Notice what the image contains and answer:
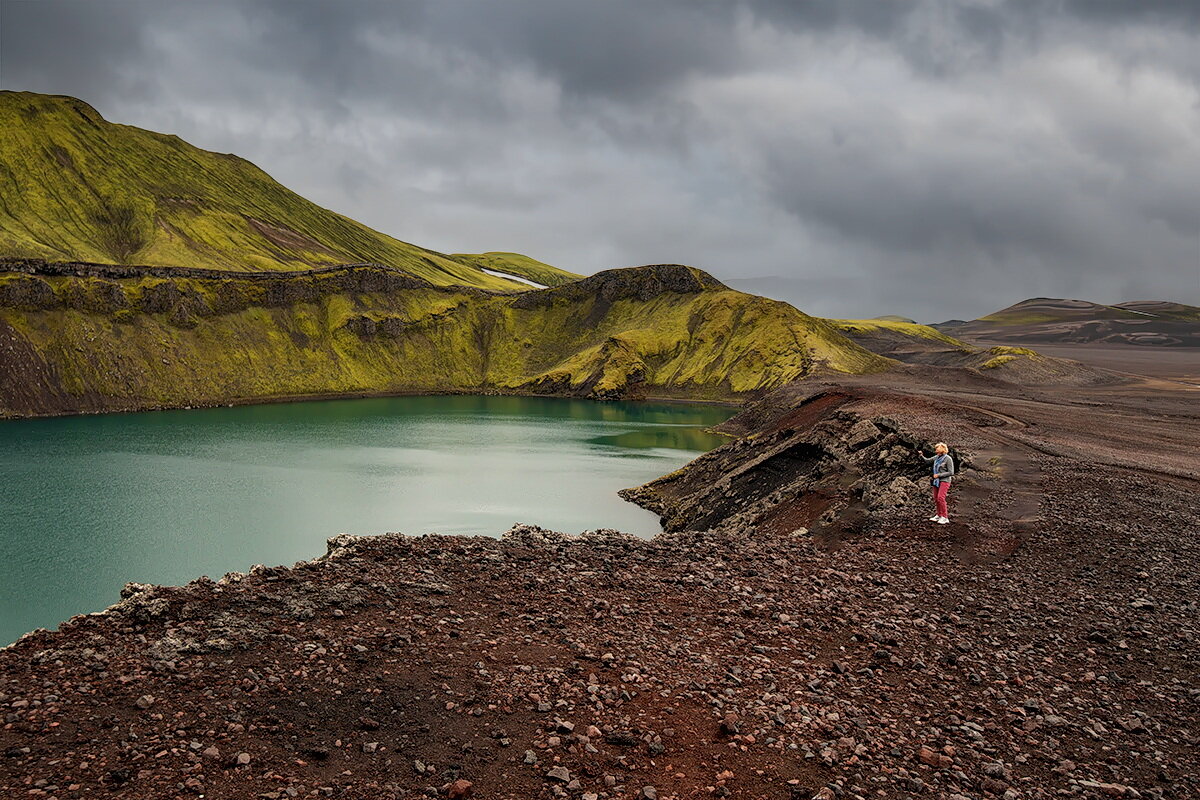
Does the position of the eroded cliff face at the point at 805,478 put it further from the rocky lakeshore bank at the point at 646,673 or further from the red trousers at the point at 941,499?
the rocky lakeshore bank at the point at 646,673

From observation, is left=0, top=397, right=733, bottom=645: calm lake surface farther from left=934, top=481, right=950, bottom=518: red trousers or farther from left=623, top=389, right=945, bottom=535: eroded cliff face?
left=934, top=481, right=950, bottom=518: red trousers

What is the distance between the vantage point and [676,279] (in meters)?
162

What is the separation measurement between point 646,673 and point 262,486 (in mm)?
48579

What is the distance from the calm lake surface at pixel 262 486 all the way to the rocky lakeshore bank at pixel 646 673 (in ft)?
63.3

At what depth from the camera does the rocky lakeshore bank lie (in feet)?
27.6

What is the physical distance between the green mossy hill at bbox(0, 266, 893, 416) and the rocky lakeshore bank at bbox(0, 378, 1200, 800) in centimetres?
10618

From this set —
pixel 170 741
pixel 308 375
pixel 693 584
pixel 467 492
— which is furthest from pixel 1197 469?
pixel 308 375

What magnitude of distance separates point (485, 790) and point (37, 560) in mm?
35046

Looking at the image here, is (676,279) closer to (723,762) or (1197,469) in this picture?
(1197,469)

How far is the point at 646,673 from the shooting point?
1105 centimetres

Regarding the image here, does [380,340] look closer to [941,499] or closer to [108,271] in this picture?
[108,271]

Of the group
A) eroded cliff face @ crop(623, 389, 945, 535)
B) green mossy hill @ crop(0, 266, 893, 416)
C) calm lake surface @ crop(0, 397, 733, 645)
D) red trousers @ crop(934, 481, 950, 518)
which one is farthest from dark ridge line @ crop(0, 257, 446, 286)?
red trousers @ crop(934, 481, 950, 518)

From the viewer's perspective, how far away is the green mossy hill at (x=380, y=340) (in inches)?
4168

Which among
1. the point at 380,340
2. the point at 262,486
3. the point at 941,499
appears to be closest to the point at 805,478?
the point at 941,499
